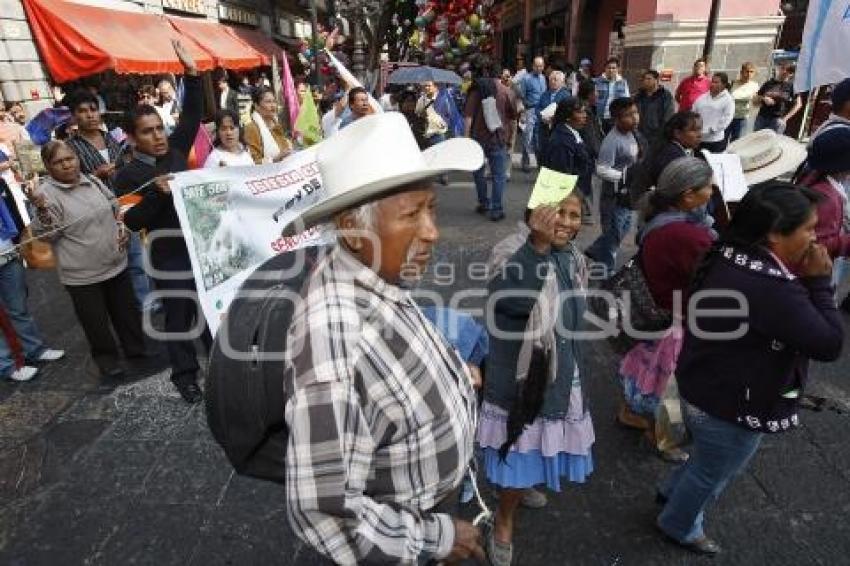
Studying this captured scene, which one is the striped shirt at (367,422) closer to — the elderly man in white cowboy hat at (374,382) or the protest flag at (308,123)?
the elderly man in white cowboy hat at (374,382)

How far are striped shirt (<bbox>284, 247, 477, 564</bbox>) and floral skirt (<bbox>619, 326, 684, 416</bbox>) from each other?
6.20 ft

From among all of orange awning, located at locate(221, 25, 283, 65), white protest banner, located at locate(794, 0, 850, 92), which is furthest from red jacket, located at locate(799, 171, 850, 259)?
orange awning, located at locate(221, 25, 283, 65)

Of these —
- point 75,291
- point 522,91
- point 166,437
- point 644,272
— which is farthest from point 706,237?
point 522,91

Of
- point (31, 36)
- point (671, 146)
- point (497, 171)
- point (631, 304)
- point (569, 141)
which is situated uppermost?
point (31, 36)

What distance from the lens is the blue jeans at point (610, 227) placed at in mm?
5496

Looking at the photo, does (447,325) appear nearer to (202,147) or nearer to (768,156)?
(768,156)

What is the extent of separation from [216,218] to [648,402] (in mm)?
2945

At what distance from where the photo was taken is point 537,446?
241 centimetres

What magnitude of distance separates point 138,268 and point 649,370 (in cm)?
441

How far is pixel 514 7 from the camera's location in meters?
32.3

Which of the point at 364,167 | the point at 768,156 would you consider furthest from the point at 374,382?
the point at 768,156

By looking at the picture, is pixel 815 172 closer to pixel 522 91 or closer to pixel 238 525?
pixel 238 525

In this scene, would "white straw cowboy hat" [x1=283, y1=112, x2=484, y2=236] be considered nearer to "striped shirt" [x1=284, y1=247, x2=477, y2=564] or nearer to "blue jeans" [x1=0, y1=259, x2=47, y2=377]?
"striped shirt" [x1=284, y1=247, x2=477, y2=564]

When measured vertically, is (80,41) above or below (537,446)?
above
